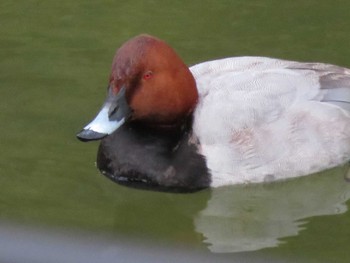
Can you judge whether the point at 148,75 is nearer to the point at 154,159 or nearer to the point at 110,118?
the point at 110,118

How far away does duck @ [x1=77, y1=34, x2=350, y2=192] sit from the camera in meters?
3.65

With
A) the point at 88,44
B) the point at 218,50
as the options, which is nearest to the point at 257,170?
the point at 218,50

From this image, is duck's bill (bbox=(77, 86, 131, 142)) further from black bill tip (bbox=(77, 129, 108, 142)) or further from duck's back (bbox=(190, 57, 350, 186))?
duck's back (bbox=(190, 57, 350, 186))

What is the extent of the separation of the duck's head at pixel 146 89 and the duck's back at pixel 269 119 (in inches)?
4.7

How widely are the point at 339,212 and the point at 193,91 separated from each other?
34.6 inches

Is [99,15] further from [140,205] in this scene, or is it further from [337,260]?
[337,260]

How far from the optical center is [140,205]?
373 cm

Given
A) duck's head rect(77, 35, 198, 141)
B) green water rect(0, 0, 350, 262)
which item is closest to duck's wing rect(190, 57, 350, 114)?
duck's head rect(77, 35, 198, 141)

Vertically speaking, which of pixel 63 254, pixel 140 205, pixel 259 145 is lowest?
pixel 140 205

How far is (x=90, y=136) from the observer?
3477 mm

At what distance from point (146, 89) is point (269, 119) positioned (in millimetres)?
591

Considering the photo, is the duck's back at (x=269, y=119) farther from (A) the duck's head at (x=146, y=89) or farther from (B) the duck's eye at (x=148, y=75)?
(B) the duck's eye at (x=148, y=75)

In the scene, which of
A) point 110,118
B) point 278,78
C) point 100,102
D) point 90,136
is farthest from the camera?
point 100,102

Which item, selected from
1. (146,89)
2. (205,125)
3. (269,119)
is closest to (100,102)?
(146,89)
